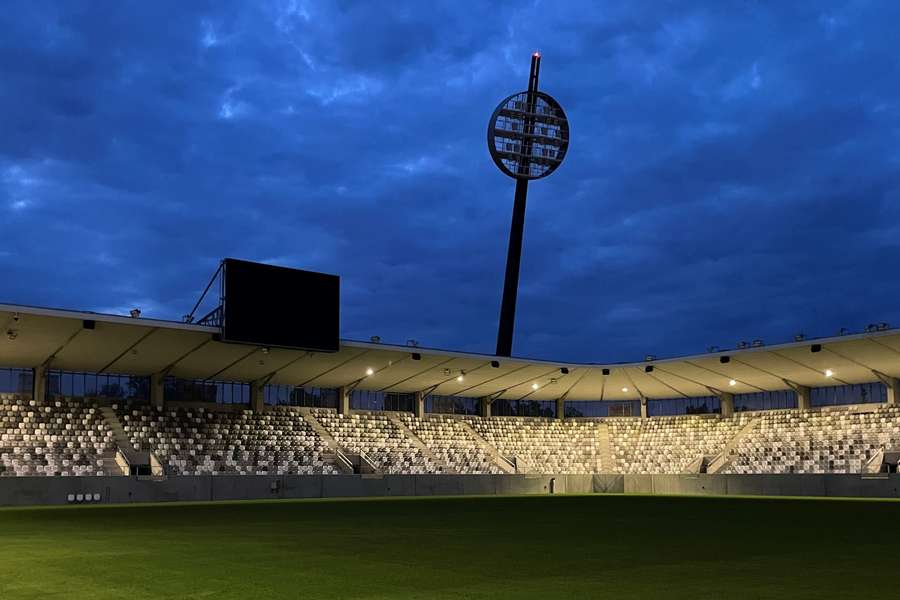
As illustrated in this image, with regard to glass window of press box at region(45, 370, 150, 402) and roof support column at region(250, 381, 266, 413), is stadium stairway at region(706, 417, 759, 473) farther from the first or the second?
glass window of press box at region(45, 370, 150, 402)

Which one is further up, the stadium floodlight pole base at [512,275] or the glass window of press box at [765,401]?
the stadium floodlight pole base at [512,275]

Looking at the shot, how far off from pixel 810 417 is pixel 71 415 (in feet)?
135

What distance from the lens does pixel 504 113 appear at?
63469mm

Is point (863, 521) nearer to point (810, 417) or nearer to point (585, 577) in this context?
point (585, 577)

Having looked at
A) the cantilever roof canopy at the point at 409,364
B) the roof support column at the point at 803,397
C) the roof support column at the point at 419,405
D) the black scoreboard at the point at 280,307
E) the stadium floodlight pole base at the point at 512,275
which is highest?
the stadium floodlight pole base at the point at 512,275

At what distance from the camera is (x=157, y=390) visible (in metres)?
48.8

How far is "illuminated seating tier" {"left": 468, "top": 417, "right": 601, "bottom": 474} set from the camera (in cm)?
5950

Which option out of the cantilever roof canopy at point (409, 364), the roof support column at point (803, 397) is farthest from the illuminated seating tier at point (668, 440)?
the roof support column at point (803, 397)

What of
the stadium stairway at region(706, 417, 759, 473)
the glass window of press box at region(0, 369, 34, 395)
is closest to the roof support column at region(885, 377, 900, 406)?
the stadium stairway at region(706, 417, 759, 473)

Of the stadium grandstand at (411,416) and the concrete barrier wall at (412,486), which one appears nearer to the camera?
the concrete barrier wall at (412,486)

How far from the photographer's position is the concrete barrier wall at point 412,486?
36.8 m

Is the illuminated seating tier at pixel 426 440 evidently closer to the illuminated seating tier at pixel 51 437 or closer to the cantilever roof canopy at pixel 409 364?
the illuminated seating tier at pixel 51 437

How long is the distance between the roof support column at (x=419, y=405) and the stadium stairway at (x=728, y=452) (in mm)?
17905

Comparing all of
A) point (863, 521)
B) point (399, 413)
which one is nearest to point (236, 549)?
point (863, 521)
